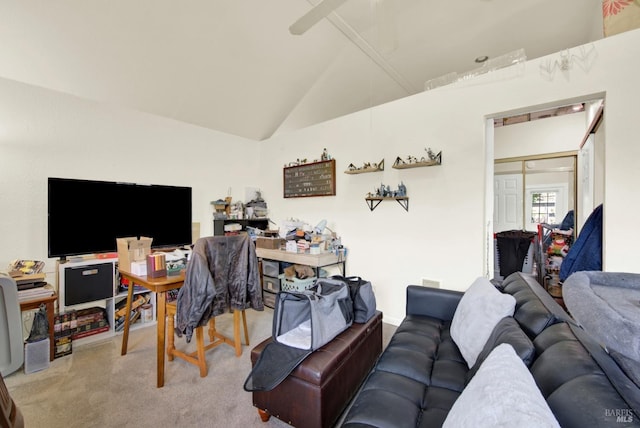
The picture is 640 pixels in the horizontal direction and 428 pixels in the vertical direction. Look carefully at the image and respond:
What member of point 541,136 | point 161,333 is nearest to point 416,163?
point 161,333

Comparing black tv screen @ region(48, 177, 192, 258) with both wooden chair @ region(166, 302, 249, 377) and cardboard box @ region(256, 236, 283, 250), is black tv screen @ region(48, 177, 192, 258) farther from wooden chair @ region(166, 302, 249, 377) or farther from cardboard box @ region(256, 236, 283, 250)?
wooden chair @ region(166, 302, 249, 377)

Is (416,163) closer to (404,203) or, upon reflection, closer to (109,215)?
(404,203)

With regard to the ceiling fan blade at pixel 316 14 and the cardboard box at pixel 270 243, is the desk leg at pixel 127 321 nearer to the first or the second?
the cardboard box at pixel 270 243

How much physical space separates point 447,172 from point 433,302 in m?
1.32

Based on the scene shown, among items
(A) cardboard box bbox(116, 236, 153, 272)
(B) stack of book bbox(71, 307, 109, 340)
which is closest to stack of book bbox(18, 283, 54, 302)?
(B) stack of book bbox(71, 307, 109, 340)

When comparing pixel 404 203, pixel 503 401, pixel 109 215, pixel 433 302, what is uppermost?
pixel 404 203

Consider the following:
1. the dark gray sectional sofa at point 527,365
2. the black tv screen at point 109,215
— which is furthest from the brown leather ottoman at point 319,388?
the black tv screen at point 109,215

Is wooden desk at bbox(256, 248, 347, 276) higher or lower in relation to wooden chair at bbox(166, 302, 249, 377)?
higher

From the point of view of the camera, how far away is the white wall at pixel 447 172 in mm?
1927

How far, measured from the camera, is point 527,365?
1.03m

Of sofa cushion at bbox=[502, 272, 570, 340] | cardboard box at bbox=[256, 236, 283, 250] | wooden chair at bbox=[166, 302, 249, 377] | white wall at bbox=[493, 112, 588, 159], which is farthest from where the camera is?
white wall at bbox=[493, 112, 588, 159]

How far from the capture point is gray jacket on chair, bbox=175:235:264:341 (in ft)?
6.21

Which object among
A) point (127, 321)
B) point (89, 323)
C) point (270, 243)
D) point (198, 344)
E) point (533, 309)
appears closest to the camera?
point (533, 309)

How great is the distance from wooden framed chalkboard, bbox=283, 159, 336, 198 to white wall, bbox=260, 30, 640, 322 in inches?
4.2
